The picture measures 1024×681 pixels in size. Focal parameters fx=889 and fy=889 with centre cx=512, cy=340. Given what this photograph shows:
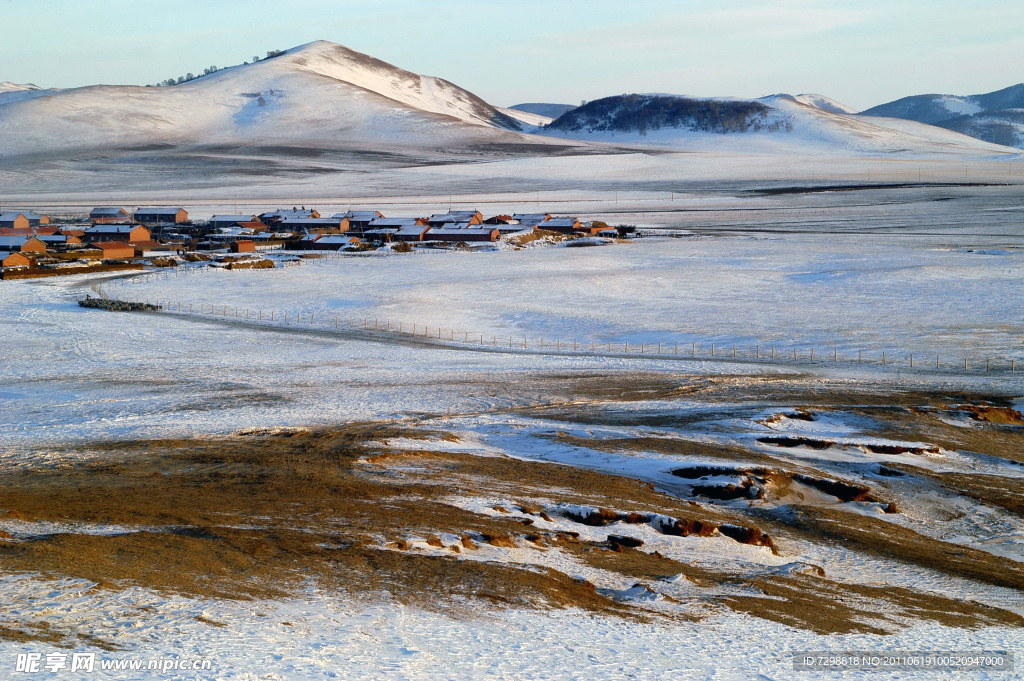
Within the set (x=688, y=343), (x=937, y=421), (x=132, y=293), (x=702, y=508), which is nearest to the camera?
(x=702, y=508)

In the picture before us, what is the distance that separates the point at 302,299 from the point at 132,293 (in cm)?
932

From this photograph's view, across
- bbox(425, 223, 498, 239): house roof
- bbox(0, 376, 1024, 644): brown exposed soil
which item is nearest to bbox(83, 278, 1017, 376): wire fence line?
bbox(0, 376, 1024, 644): brown exposed soil

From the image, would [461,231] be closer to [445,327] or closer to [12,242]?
[12,242]

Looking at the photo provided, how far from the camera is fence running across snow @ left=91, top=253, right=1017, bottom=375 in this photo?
29.1 metres

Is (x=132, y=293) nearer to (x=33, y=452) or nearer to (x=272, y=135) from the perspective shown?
(x=33, y=452)

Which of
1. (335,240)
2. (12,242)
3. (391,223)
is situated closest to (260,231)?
(391,223)

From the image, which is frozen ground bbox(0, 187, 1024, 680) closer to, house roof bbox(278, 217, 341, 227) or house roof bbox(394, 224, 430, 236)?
house roof bbox(394, 224, 430, 236)

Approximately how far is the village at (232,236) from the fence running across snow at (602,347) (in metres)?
19.0

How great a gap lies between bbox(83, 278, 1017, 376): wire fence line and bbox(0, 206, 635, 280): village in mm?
19444

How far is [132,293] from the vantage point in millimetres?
45406

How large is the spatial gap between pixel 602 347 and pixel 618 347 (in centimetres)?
59

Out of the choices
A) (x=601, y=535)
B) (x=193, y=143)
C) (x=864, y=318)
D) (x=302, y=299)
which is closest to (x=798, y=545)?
(x=601, y=535)

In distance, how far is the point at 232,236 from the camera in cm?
7781

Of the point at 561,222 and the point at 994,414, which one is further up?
the point at 561,222
